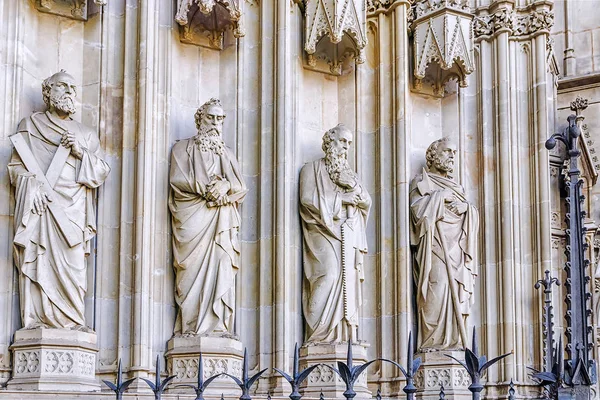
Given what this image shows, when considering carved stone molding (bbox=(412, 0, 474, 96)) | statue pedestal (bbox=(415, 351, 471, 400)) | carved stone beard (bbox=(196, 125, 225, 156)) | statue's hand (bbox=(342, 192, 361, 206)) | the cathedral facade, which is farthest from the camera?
carved stone molding (bbox=(412, 0, 474, 96))

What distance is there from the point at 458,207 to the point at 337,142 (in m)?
2.06

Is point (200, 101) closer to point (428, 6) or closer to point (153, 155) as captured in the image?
point (153, 155)

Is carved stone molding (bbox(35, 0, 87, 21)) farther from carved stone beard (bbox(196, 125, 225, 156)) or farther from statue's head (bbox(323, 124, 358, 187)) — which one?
statue's head (bbox(323, 124, 358, 187))

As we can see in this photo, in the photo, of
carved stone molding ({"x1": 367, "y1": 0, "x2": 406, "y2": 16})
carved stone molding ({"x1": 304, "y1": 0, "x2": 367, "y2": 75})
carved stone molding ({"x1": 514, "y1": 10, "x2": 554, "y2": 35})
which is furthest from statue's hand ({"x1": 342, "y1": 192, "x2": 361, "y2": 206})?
carved stone molding ({"x1": 514, "y1": 10, "x2": 554, "y2": 35})

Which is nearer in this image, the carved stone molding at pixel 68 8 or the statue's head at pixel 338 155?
the carved stone molding at pixel 68 8

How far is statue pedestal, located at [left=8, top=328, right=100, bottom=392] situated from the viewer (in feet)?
40.2

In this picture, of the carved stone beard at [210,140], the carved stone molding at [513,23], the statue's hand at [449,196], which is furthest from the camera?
the carved stone molding at [513,23]

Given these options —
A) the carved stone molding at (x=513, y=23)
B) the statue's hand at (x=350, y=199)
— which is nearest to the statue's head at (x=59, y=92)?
the statue's hand at (x=350, y=199)

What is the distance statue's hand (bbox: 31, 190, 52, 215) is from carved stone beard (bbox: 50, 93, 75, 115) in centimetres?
103

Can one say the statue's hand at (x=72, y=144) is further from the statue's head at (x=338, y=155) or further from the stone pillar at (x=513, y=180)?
the stone pillar at (x=513, y=180)

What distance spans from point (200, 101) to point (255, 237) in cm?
184

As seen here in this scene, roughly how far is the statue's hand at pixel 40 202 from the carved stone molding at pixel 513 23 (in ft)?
23.1

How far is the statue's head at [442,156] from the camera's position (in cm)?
1588

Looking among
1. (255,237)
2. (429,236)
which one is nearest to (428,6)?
(429,236)
